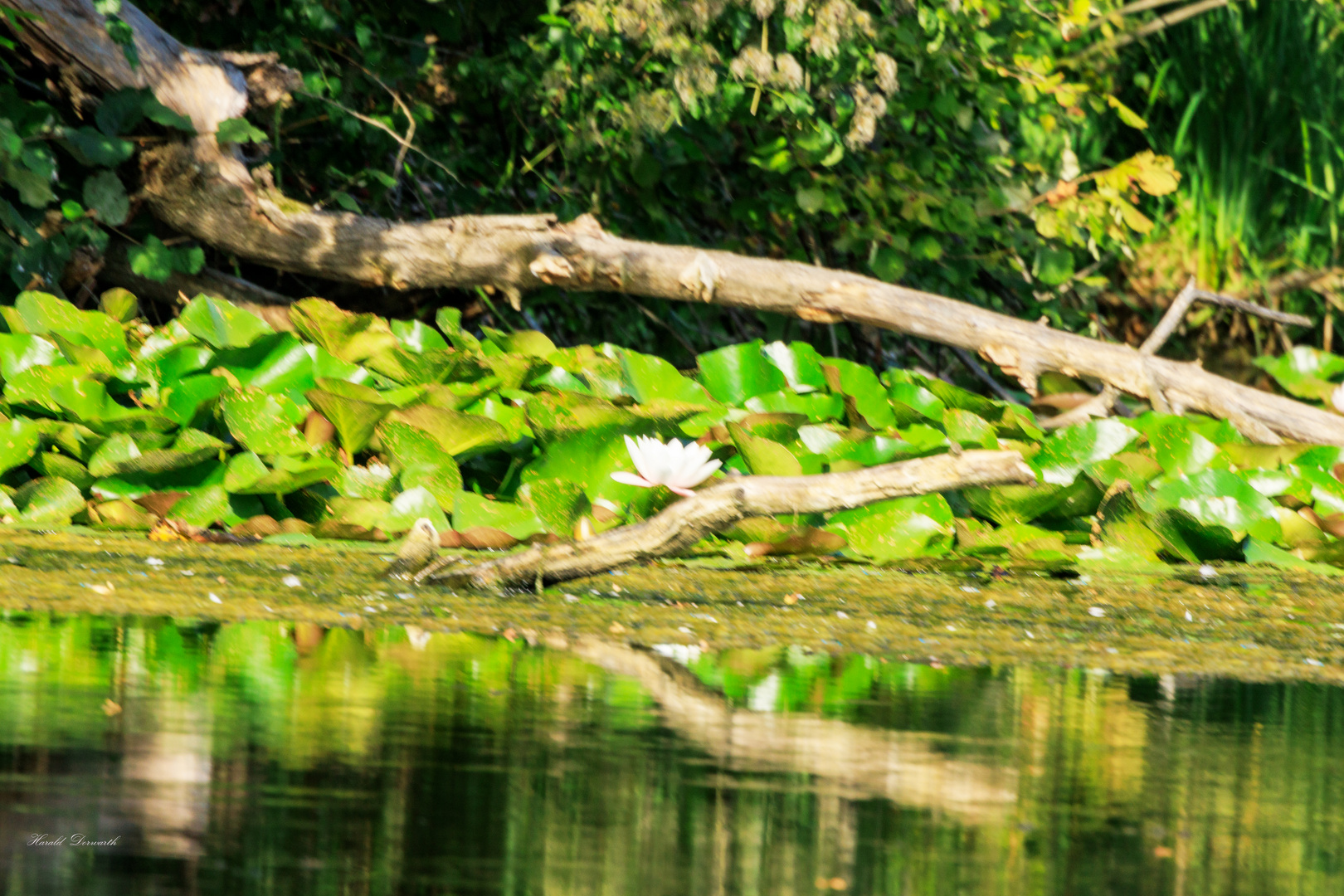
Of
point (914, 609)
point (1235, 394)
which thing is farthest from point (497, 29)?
point (914, 609)

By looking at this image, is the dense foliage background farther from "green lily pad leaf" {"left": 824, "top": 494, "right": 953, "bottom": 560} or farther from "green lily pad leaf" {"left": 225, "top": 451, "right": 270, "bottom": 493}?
"green lily pad leaf" {"left": 824, "top": 494, "right": 953, "bottom": 560}

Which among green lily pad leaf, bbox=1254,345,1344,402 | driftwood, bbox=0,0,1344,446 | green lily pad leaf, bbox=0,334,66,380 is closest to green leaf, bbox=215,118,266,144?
driftwood, bbox=0,0,1344,446

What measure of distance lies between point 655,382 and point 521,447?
0.45 meters

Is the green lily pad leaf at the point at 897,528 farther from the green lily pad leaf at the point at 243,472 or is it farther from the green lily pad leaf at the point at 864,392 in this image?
the green lily pad leaf at the point at 243,472

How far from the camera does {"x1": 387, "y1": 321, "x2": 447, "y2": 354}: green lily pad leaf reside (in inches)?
137

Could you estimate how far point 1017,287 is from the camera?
521cm

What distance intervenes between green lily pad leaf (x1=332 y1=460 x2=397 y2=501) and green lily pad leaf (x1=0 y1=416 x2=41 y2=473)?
554 millimetres

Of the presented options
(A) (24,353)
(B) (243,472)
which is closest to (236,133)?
(A) (24,353)

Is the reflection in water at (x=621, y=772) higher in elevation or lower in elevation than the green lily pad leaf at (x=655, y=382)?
lower

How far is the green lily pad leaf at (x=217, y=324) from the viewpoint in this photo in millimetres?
3289

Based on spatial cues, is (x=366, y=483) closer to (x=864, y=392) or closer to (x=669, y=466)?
(x=669, y=466)


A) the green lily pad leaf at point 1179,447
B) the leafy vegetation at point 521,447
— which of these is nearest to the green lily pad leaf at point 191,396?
the leafy vegetation at point 521,447

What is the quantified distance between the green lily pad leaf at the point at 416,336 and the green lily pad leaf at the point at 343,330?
5 cm

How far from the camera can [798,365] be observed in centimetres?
346
